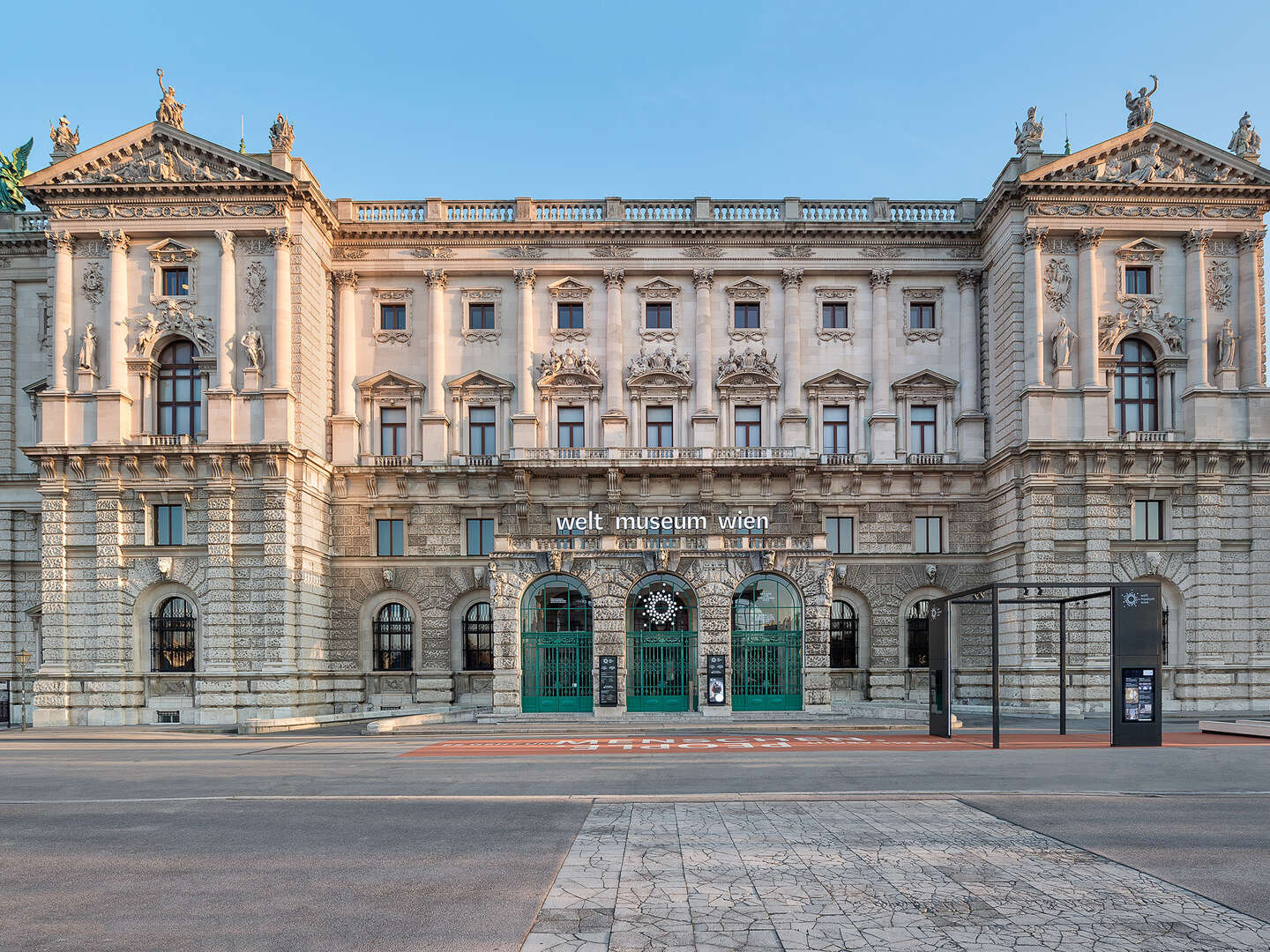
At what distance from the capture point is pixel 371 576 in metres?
52.5

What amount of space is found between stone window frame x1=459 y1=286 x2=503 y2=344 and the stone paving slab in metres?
39.4

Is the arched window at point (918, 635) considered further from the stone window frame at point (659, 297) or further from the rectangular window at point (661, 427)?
the stone window frame at point (659, 297)

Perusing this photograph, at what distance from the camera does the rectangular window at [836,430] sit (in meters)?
54.0

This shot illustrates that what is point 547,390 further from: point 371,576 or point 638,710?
point 638,710

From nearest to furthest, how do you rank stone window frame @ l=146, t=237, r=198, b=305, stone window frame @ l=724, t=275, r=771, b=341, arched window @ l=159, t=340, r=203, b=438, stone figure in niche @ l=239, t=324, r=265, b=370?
stone figure in niche @ l=239, t=324, r=265, b=370 → stone window frame @ l=146, t=237, r=198, b=305 → arched window @ l=159, t=340, r=203, b=438 → stone window frame @ l=724, t=275, r=771, b=341

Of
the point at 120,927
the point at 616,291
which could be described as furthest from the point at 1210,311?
the point at 120,927

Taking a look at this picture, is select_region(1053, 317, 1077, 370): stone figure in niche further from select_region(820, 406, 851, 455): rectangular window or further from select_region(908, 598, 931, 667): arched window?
select_region(908, 598, 931, 667): arched window

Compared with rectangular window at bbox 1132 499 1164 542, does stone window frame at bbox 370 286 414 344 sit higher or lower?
higher

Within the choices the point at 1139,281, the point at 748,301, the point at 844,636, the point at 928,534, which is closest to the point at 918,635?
the point at 844,636

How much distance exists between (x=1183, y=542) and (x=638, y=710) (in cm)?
2645

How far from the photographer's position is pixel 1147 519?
4922 centimetres

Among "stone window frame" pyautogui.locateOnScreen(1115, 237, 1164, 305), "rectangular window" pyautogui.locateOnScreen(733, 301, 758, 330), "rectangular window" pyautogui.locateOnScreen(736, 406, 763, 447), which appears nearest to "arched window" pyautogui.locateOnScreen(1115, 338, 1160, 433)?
"stone window frame" pyautogui.locateOnScreen(1115, 237, 1164, 305)

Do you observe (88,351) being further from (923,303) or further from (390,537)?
(923,303)

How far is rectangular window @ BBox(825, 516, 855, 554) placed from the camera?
174ft
